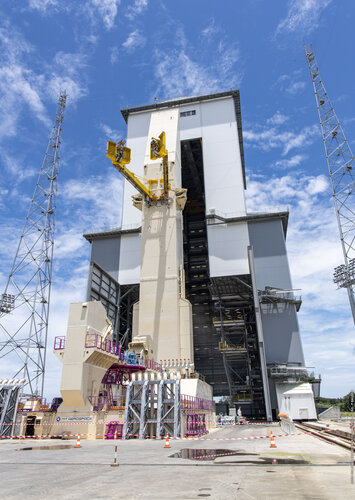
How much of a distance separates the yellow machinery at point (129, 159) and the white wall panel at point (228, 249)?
1037cm

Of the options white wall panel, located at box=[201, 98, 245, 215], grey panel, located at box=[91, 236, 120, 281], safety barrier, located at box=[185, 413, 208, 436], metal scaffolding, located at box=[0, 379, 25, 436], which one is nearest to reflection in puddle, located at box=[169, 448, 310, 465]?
safety barrier, located at box=[185, 413, 208, 436]

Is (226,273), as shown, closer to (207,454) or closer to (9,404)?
(9,404)

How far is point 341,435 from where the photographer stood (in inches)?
798

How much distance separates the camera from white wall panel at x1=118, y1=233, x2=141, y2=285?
50.8 meters

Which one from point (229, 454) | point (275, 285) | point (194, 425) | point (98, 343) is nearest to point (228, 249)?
point (275, 285)

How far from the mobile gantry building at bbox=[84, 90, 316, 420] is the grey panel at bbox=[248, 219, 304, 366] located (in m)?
0.13

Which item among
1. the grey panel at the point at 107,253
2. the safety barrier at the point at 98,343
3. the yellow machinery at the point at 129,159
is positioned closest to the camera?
the safety barrier at the point at 98,343

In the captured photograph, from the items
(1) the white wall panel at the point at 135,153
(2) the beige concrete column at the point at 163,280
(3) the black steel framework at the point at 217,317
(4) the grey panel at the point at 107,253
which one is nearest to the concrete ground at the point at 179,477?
(2) the beige concrete column at the point at 163,280

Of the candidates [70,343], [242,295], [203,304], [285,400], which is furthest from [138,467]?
→ [203,304]

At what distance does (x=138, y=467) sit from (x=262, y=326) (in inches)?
1557

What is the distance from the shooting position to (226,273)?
46.2m

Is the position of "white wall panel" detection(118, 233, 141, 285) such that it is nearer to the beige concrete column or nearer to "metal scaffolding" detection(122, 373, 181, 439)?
the beige concrete column

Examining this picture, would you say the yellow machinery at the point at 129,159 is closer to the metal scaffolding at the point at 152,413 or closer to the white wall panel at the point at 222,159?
the white wall panel at the point at 222,159

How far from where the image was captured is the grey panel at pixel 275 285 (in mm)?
45747
